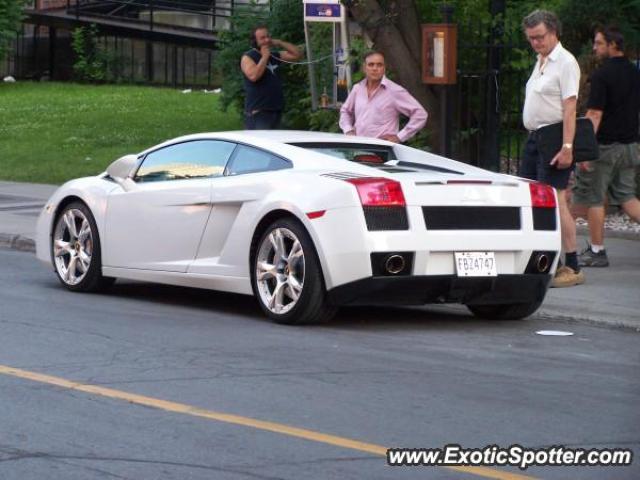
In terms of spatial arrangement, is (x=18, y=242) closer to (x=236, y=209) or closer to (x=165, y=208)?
(x=165, y=208)

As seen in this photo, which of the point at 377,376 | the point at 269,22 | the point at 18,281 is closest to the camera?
the point at 377,376

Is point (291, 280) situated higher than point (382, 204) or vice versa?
point (382, 204)

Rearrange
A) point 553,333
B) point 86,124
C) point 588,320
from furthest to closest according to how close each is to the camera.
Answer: point 86,124, point 588,320, point 553,333

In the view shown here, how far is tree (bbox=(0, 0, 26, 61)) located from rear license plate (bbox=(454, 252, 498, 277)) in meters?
26.4

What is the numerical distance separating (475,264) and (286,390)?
7.65ft

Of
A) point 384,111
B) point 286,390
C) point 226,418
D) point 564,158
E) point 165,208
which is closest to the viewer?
point 226,418

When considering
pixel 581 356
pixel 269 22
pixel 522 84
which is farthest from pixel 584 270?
pixel 269 22

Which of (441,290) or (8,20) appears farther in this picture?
(8,20)

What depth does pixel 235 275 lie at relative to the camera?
10.3 m

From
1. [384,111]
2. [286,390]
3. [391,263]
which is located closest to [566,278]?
[384,111]

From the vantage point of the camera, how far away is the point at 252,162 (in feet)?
34.4

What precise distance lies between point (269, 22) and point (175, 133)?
101 inches

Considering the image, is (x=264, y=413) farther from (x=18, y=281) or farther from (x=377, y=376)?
(x=18, y=281)

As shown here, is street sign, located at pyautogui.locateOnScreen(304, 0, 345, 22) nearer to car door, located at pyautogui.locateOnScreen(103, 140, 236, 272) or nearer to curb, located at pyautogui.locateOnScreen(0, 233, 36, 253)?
curb, located at pyautogui.locateOnScreen(0, 233, 36, 253)
